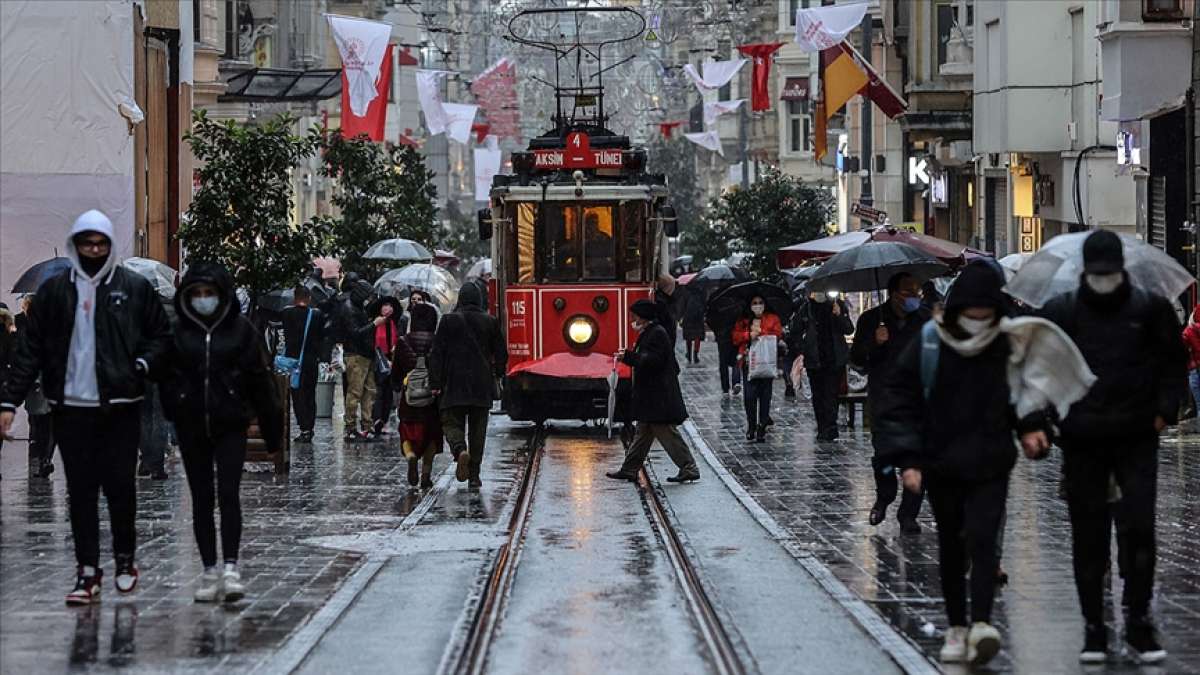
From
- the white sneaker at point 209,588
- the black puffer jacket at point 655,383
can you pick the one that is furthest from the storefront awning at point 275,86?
the white sneaker at point 209,588

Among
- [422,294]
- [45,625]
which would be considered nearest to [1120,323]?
[45,625]

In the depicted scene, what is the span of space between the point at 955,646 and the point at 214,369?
4.18 metres

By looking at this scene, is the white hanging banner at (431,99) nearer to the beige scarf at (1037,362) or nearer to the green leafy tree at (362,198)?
the green leafy tree at (362,198)

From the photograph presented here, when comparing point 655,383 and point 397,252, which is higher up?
point 397,252

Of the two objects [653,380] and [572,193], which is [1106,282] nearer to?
[653,380]

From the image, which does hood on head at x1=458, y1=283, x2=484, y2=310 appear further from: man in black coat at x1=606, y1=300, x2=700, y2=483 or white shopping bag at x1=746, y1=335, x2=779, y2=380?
white shopping bag at x1=746, y1=335, x2=779, y2=380

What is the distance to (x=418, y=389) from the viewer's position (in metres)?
19.3

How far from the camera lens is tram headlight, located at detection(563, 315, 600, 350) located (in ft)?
88.2

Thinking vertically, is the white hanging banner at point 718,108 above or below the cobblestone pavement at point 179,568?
above

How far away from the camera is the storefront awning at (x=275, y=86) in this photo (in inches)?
1495

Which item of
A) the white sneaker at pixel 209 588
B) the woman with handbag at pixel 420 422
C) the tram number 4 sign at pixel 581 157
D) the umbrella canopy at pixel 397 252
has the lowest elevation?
the white sneaker at pixel 209 588

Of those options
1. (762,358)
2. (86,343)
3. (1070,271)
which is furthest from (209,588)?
(762,358)

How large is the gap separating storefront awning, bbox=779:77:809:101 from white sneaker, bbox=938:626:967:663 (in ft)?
178

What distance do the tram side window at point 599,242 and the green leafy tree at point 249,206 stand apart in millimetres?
5516
